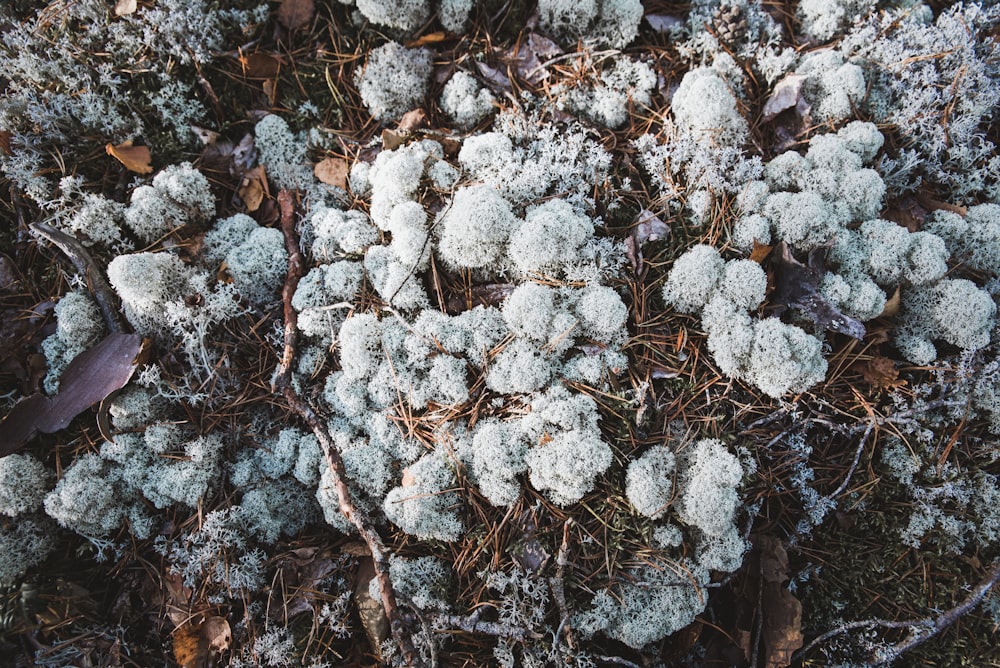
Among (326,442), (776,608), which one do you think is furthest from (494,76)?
(776,608)

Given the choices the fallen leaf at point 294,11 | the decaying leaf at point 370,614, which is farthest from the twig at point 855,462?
the fallen leaf at point 294,11

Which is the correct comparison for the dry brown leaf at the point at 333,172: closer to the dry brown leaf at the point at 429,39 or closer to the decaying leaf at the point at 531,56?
the dry brown leaf at the point at 429,39

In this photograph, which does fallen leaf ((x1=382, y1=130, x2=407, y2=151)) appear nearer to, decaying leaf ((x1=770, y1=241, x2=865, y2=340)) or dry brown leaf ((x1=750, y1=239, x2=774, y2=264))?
dry brown leaf ((x1=750, y1=239, x2=774, y2=264))

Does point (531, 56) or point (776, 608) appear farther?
point (531, 56)

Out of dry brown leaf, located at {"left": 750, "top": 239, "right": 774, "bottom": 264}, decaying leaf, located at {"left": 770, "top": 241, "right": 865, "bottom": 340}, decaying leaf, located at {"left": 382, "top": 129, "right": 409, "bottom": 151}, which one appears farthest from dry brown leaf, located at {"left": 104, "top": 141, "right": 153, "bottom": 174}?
decaying leaf, located at {"left": 770, "top": 241, "right": 865, "bottom": 340}

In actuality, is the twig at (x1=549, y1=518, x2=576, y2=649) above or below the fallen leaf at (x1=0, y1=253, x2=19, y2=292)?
below

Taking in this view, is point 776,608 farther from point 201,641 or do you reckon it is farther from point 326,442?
point 201,641
